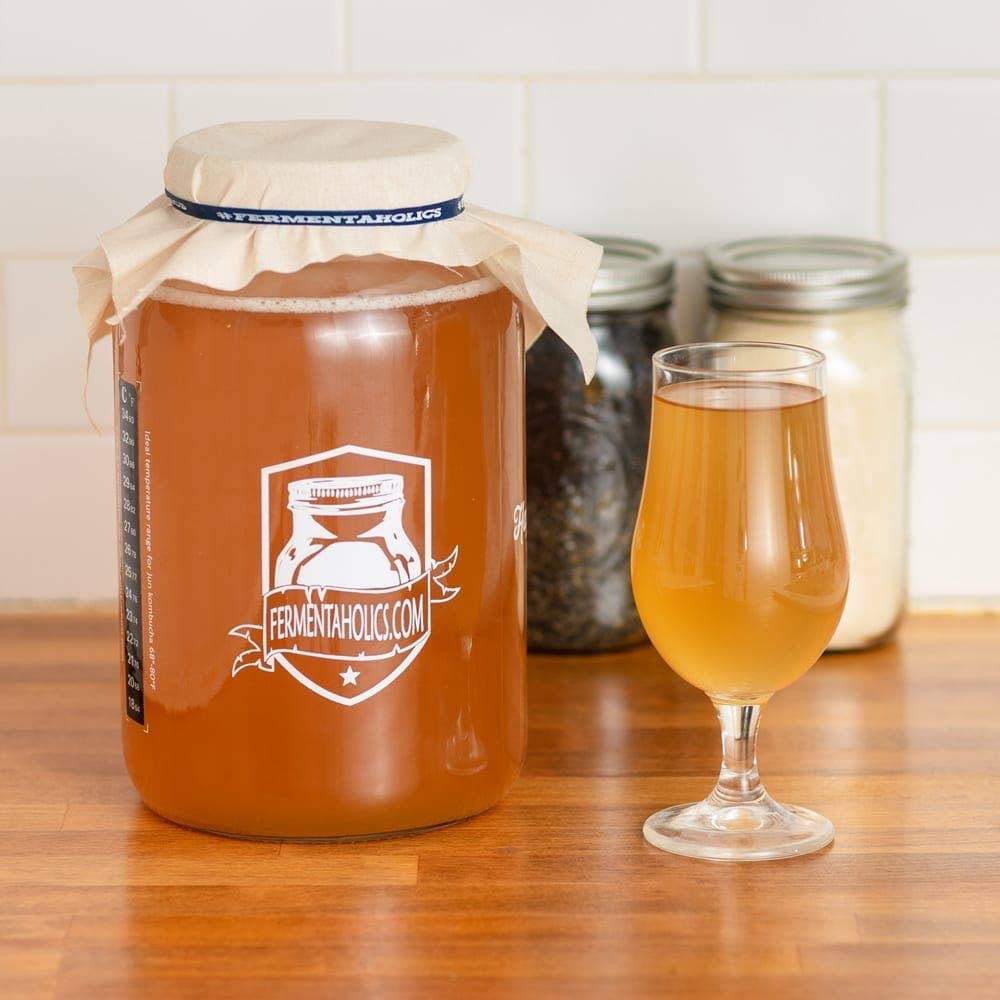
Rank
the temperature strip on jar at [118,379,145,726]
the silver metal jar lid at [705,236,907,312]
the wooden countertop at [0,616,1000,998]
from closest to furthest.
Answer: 1. the wooden countertop at [0,616,1000,998]
2. the temperature strip on jar at [118,379,145,726]
3. the silver metal jar lid at [705,236,907,312]

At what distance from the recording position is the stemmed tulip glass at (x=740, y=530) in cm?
78

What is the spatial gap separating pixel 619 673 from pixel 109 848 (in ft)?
1.21

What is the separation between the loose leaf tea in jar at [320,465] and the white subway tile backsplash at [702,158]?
293 mm

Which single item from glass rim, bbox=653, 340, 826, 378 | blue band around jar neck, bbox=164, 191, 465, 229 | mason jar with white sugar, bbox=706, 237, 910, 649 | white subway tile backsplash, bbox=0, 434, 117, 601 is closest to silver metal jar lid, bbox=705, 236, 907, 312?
mason jar with white sugar, bbox=706, 237, 910, 649

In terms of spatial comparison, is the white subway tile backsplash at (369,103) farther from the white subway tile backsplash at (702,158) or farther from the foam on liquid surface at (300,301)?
the foam on liquid surface at (300,301)

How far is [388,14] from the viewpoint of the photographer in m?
1.11

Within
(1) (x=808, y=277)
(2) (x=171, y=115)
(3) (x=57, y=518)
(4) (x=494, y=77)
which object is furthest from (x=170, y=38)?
(1) (x=808, y=277)

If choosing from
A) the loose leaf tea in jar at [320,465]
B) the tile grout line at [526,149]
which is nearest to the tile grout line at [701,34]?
the tile grout line at [526,149]

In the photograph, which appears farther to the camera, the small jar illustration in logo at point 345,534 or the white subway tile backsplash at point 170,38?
the white subway tile backsplash at point 170,38

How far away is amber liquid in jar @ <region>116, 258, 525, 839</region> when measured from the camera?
0.79 meters

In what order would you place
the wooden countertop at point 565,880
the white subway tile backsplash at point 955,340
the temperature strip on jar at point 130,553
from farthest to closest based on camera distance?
the white subway tile backsplash at point 955,340 < the temperature strip on jar at point 130,553 < the wooden countertop at point 565,880

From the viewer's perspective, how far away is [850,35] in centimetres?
112

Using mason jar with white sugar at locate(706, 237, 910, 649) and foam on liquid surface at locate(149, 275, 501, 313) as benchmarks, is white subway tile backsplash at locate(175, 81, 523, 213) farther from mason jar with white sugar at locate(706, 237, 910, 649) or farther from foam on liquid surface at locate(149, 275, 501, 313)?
foam on liquid surface at locate(149, 275, 501, 313)

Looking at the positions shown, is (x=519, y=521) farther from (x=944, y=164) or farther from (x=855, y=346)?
(x=944, y=164)
